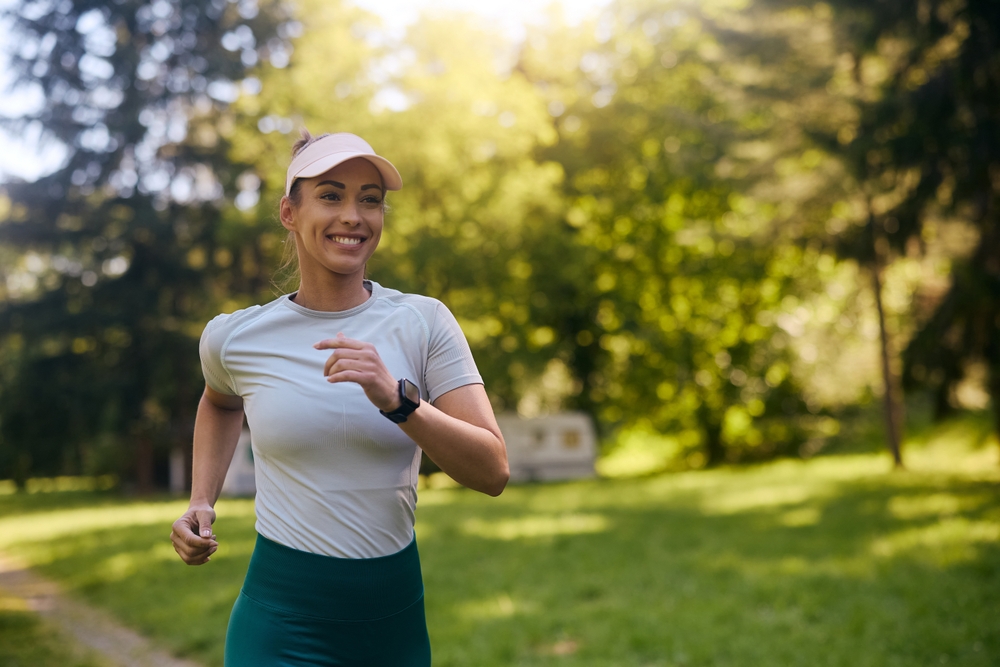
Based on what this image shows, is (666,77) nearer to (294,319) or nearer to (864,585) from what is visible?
(864,585)

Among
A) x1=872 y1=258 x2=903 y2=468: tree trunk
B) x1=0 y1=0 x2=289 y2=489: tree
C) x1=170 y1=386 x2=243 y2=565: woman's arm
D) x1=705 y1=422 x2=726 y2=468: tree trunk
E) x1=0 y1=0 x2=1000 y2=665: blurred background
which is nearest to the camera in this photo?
x1=170 y1=386 x2=243 y2=565: woman's arm

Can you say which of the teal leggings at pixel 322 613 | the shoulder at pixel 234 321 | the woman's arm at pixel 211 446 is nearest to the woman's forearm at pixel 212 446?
the woman's arm at pixel 211 446

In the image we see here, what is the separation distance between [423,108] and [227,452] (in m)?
22.1

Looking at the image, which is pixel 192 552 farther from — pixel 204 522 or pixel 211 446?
pixel 211 446

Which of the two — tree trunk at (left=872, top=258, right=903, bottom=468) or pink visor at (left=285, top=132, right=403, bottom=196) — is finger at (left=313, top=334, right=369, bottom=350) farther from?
tree trunk at (left=872, top=258, right=903, bottom=468)

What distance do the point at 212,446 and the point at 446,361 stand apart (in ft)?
2.84

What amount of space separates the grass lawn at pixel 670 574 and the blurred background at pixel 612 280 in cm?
6

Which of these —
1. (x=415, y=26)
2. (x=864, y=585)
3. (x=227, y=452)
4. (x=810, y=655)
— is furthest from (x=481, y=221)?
(x=227, y=452)

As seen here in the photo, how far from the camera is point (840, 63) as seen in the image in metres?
15.6

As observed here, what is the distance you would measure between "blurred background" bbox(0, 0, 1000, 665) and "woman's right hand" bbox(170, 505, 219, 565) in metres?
4.58

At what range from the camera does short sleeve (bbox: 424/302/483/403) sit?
95.4 inches

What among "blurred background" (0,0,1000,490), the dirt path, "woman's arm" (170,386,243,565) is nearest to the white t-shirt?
"woman's arm" (170,386,243,565)

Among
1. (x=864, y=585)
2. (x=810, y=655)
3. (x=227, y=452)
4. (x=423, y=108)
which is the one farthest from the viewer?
(x=423, y=108)

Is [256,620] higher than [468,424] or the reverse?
the reverse
